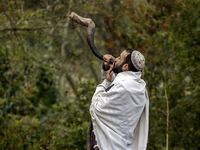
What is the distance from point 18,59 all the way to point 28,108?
1.52 metres

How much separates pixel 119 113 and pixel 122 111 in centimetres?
4

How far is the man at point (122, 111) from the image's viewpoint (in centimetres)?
298

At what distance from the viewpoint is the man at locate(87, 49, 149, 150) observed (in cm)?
298

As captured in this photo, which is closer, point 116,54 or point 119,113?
point 119,113

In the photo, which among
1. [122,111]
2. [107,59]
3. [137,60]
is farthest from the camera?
[107,59]

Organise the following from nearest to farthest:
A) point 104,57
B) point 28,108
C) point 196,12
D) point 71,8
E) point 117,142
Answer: point 117,142, point 104,57, point 196,12, point 71,8, point 28,108

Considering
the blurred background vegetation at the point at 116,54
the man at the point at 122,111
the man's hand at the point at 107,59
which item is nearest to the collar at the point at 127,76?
the man at the point at 122,111

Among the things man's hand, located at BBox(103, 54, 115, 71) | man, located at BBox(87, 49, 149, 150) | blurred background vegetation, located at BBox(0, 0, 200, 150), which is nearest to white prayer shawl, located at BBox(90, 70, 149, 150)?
man, located at BBox(87, 49, 149, 150)

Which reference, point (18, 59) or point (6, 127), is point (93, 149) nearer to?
point (6, 127)

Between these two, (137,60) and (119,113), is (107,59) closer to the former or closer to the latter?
(137,60)

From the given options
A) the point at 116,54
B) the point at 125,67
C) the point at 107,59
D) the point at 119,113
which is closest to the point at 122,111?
the point at 119,113

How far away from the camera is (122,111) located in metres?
2.99

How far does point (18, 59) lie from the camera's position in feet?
22.6

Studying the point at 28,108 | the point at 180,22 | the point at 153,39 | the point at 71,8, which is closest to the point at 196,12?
the point at 180,22
